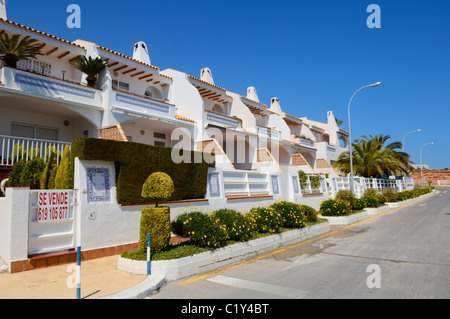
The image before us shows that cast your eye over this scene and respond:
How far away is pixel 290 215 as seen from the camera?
11.6 m

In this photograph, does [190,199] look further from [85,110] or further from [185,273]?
[85,110]

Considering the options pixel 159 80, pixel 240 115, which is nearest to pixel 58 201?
pixel 159 80

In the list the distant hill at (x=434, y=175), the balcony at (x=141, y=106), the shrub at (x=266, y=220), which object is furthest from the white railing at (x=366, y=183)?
the distant hill at (x=434, y=175)

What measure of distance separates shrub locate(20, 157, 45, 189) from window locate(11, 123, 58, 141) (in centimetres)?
611

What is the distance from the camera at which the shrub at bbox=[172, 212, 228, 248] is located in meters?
7.90

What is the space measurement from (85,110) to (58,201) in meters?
7.90

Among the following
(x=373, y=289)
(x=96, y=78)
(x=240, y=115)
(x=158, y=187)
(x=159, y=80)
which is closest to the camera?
(x=373, y=289)

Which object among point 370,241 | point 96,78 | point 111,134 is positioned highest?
point 96,78

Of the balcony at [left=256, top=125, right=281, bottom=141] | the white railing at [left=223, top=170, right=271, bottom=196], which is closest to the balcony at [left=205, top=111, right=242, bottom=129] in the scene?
the balcony at [left=256, top=125, right=281, bottom=141]

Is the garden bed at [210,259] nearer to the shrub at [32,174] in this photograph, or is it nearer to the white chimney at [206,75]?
the shrub at [32,174]

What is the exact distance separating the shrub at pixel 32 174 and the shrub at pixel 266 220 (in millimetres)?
7049

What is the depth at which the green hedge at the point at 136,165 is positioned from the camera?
8.25 meters

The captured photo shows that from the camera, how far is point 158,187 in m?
7.34

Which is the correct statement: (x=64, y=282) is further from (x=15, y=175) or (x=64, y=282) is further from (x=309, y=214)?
(x=309, y=214)
